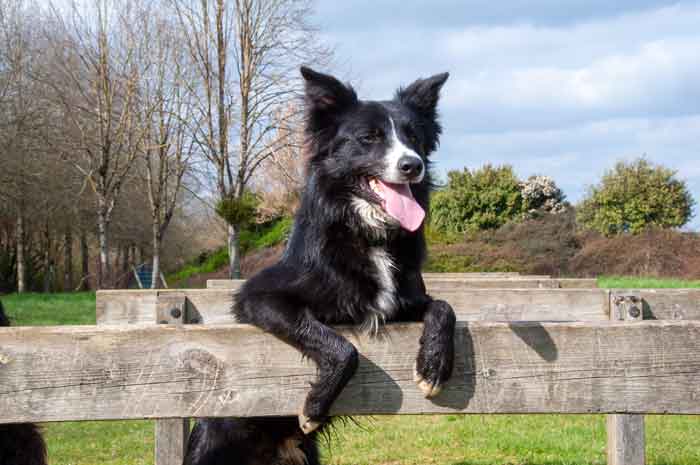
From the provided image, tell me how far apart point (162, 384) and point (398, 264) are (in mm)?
1385

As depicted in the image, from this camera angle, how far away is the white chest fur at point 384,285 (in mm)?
2988

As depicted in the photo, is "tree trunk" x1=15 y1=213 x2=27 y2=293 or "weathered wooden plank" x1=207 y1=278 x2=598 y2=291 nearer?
"weathered wooden plank" x1=207 y1=278 x2=598 y2=291

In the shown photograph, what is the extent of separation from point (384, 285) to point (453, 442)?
3049 mm

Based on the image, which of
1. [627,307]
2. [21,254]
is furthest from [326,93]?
[21,254]

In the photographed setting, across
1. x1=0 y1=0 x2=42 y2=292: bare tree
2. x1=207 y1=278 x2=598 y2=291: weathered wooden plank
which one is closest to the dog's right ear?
x1=207 y1=278 x2=598 y2=291: weathered wooden plank

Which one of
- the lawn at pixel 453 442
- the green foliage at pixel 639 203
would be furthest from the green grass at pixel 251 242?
the lawn at pixel 453 442

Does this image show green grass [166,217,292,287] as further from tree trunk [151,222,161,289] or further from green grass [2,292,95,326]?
green grass [2,292,95,326]

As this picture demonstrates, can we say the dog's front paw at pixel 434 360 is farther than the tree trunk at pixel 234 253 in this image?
No

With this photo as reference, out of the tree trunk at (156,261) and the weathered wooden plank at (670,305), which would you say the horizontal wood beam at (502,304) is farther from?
the tree trunk at (156,261)

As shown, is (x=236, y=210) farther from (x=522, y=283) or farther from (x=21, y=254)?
(x=522, y=283)

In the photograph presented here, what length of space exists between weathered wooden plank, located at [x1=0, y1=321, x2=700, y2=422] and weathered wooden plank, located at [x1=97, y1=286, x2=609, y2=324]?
2225 millimetres

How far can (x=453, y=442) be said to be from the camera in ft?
18.6

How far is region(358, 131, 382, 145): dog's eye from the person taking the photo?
11.0 ft

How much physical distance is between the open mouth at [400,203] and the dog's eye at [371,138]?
201 millimetres
